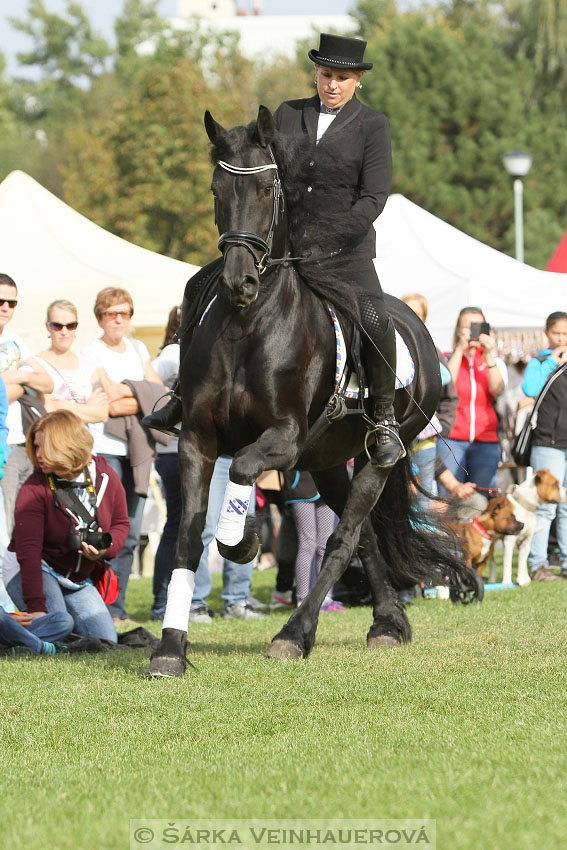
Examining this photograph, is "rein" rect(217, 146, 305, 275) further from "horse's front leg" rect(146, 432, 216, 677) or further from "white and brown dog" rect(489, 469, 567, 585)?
"white and brown dog" rect(489, 469, 567, 585)

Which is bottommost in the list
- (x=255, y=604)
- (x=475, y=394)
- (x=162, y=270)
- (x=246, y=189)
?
(x=255, y=604)

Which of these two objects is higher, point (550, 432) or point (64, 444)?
point (550, 432)

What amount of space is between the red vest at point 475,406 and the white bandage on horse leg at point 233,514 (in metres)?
6.45

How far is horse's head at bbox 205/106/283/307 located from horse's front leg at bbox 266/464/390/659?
1870 millimetres

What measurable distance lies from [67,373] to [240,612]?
257cm

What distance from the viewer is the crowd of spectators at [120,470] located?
837 cm

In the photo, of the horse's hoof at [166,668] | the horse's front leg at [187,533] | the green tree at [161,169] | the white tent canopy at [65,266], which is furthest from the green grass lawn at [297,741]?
the green tree at [161,169]

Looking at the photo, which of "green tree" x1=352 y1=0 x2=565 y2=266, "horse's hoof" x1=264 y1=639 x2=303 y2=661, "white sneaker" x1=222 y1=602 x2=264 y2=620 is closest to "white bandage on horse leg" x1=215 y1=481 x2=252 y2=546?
"horse's hoof" x1=264 y1=639 x2=303 y2=661

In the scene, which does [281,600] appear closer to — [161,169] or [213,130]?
[213,130]

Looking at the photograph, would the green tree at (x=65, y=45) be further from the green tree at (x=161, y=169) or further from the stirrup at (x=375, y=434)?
the stirrup at (x=375, y=434)

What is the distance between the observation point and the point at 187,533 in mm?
6895

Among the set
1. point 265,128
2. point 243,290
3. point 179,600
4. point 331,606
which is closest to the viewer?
point 243,290

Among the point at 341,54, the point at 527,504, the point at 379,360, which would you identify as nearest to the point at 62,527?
the point at 379,360

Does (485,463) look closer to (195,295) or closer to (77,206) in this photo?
(195,295)
